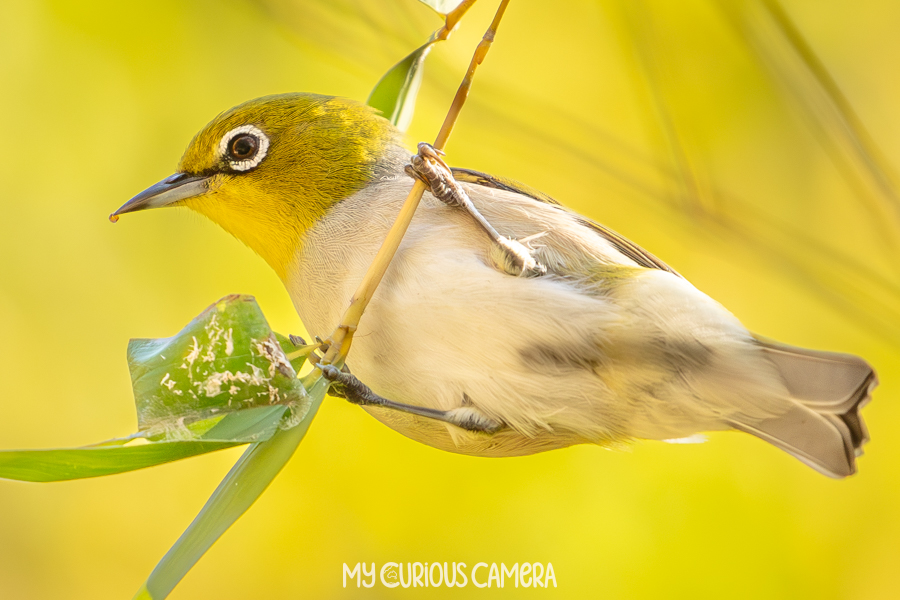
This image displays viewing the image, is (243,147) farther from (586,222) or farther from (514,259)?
(586,222)

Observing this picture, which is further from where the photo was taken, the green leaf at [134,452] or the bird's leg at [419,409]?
the bird's leg at [419,409]

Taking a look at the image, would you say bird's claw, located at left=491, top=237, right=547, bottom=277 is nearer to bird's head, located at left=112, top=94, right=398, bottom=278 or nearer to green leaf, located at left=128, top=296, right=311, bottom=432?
bird's head, located at left=112, top=94, right=398, bottom=278

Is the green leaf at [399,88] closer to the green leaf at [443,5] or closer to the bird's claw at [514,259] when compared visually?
the green leaf at [443,5]

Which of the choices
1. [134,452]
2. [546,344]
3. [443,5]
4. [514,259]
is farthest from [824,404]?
[134,452]

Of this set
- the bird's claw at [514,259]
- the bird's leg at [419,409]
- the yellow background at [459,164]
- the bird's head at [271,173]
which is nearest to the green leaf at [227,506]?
the bird's leg at [419,409]

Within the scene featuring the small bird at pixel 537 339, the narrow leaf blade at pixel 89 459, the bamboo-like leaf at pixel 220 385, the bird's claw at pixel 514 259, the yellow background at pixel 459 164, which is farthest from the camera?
the yellow background at pixel 459 164

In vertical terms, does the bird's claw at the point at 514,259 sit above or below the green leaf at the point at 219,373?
above

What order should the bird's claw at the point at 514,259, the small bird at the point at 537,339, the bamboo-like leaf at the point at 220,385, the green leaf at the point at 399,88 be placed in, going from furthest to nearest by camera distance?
the green leaf at the point at 399,88 < the bird's claw at the point at 514,259 < the small bird at the point at 537,339 < the bamboo-like leaf at the point at 220,385
